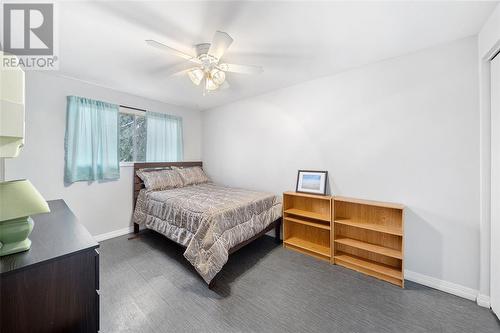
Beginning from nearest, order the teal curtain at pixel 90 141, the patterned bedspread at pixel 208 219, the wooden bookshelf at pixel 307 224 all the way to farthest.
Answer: the patterned bedspread at pixel 208 219, the wooden bookshelf at pixel 307 224, the teal curtain at pixel 90 141

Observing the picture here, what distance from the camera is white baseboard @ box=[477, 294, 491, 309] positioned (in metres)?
1.65

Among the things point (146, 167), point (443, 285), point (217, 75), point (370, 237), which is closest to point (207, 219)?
point (217, 75)

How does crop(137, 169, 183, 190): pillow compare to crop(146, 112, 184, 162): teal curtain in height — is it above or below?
below

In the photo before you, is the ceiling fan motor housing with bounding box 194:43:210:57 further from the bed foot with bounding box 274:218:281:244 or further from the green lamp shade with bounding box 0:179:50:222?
the bed foot with bounding box 274:218:281:244

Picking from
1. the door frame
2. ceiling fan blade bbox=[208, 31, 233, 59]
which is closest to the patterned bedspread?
ceiling fan blade bbox=[208, 31, 233, 59]

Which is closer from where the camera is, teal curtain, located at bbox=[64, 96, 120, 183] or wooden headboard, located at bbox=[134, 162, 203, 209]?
teal curtain, located at bbox=[64, 96, 120, 183]

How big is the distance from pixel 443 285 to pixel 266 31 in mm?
2898

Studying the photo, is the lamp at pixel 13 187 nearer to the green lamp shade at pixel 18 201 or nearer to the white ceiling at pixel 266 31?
the green lamp shade at pixel 18 201

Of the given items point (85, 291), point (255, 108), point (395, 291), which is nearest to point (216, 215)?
point (85, 291)

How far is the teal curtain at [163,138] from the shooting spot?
3.49m

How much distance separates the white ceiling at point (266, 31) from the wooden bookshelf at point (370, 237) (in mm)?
1623

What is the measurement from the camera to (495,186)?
5.13 feet
